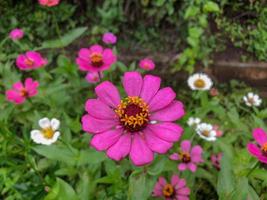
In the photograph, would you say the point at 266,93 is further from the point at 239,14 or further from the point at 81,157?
the point at 81,157

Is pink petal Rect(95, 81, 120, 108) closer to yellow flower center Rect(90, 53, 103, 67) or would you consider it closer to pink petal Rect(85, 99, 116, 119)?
pink petal Rect(85, 99, 116, 119)

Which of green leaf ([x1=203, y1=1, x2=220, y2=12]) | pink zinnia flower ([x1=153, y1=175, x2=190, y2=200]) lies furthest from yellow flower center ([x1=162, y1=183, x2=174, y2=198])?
green leaf ([x1=203, y1=1, x2=220, y2=12])

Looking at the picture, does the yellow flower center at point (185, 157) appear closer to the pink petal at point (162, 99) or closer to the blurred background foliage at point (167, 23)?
the pink petal at point (162, 99)

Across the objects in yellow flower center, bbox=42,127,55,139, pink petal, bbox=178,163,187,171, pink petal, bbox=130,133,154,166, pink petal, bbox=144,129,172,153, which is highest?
pink petal, bbox=144,129,172,153

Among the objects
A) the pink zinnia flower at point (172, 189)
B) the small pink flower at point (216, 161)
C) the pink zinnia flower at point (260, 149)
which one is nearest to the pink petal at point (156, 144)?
the pink zinnia flower at point (260, 149)

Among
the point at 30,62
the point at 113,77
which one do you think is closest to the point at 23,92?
the point at 30,62

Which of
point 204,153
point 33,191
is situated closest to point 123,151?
point 33,191
